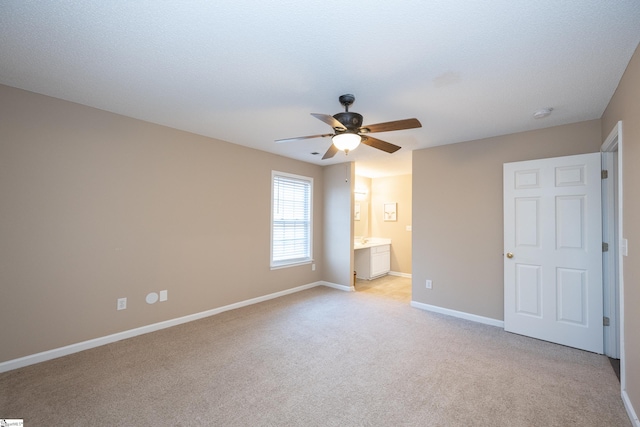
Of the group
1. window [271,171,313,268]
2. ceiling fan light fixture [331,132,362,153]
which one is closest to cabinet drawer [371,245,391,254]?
window [271,171,313,268]

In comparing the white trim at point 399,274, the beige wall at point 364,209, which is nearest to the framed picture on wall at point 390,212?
the beige wall at point 364,209

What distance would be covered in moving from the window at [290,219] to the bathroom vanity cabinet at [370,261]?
1356 mm

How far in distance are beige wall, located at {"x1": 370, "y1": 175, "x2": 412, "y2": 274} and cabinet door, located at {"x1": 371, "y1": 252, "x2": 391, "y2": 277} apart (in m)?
0.17

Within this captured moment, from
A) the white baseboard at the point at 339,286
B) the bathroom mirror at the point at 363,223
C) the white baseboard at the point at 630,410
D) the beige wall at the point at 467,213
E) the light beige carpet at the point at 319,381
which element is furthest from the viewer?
the bathroom mirror at the point at 363,223

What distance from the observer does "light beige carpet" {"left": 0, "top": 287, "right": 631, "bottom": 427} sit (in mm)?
1970

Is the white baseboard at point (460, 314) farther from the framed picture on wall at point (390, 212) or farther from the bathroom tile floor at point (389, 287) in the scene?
the framed picture on wall at point (390, 212)

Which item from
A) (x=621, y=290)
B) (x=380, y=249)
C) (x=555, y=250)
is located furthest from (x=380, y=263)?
(x=621, y=290)

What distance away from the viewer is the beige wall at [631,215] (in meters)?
1.88

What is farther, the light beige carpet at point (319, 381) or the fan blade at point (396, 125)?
the fan blade at point (396, 125)

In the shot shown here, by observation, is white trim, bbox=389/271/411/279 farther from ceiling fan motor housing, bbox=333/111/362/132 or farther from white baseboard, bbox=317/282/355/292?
ceiling fan motor housing, bbox=333/111/362/132

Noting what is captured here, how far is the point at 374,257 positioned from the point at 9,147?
5.78 meters

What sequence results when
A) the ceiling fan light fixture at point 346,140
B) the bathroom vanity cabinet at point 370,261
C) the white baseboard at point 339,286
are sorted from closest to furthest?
the ceiling fan light fixture at point 346,140 → the white baseboard at point 339,286 → the bathroom vanity cabinet at point 370,261

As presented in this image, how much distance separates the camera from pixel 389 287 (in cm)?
567

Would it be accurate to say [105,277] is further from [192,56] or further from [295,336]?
[192,56]
